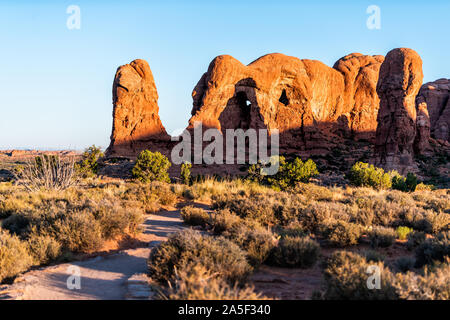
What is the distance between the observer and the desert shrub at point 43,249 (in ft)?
18.6

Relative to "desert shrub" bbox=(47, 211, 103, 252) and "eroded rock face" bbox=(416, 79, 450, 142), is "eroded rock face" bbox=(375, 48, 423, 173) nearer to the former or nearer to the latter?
"eroded rock face" bbox=(416, 79, 450, 142)

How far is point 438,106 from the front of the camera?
54.4 m

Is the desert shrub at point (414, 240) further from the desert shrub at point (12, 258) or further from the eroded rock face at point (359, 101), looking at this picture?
the eroded rock face at point (359, 101)

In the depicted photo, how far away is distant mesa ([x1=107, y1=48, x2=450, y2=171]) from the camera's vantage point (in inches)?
1163

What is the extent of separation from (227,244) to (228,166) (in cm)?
2948

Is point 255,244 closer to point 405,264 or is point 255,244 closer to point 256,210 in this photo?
point 405,264

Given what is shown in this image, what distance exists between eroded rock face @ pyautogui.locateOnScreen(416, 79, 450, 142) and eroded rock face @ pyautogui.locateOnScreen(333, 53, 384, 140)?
33.1 ft

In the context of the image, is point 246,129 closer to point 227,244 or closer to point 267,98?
point 267,98

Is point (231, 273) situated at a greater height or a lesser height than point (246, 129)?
lesser

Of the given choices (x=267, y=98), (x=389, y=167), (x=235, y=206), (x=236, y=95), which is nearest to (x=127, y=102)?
(x=236, y=95)

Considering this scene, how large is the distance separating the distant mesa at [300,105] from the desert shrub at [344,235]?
26249mm

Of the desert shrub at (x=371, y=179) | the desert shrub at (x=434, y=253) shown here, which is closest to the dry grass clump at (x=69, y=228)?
the desert shrub at (x=434, y=253)

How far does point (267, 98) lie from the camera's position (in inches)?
1540

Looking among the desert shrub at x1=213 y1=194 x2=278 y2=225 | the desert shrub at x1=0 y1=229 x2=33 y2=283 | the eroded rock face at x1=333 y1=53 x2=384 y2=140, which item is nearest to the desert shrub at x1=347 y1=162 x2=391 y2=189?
the desert shrub at x1=213 y1=194 x2=278 y2=225
